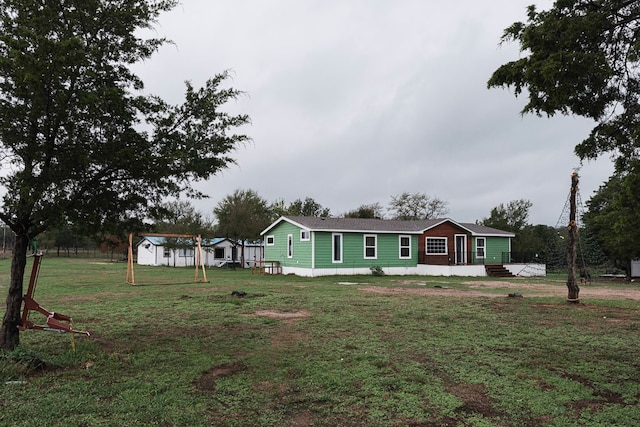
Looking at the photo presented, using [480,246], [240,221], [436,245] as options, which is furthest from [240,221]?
[480,246]

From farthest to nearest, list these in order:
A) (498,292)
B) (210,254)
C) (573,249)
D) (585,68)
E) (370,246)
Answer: (210,254), (370,246), (498,292), (573,249), (585,68)

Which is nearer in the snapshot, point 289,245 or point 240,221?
point 289,245

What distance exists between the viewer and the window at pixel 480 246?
31.3 meters

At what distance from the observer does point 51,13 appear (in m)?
5.81

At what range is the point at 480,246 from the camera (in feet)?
103

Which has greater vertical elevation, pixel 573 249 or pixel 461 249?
pixel 573 249

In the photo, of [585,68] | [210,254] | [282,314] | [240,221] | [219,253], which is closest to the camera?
[585,68]

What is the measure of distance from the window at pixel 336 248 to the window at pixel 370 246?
1.87 metres

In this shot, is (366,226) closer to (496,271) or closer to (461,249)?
(461,249)

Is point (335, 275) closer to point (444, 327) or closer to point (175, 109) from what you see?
point (444, 327)

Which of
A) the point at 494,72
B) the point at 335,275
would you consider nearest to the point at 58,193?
→ the point at 494,72

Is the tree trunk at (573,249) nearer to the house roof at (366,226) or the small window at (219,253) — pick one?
the house roof at (366,226)

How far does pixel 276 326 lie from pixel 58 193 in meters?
4.81

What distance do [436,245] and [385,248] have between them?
13.2 ft
